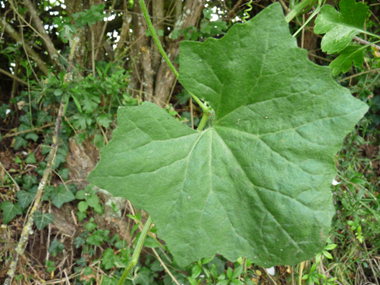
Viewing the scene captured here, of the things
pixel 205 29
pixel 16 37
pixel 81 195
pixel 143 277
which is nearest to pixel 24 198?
pixel 81 195

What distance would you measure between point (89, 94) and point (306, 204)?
132cm

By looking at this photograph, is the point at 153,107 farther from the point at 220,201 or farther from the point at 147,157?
the point at 220,201

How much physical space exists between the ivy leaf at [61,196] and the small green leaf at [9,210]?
0.23m

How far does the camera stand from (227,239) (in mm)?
682

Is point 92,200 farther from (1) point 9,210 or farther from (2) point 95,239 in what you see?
(1) point 9,210

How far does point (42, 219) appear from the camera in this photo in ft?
5.70

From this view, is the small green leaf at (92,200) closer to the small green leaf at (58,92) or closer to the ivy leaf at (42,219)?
the ivy leaf at (42,219)

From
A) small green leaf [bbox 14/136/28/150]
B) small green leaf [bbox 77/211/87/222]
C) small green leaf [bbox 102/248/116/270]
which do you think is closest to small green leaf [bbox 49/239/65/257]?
small green leaf [bbox 77/211/87/222]

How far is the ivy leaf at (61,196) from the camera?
1755mm

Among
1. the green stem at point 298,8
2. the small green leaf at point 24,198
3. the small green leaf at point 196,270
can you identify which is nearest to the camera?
the green stem at point 298,8

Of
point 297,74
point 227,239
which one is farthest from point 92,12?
point 227,239

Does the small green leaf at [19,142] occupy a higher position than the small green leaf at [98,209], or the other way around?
the small green leaf at [19,142]

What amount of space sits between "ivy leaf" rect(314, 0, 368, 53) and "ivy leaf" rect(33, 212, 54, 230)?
1.80 meters

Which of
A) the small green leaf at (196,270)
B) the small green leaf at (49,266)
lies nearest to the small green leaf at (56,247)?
the small green leaf at (49,266)
